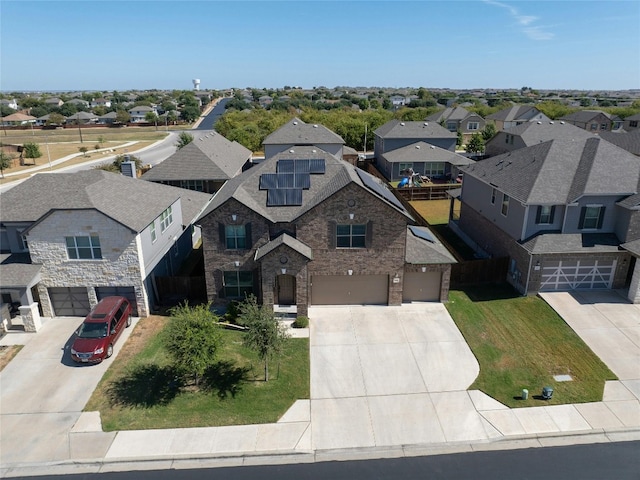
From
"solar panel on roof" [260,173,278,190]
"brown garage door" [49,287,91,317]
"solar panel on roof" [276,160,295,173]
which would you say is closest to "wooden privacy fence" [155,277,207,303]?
"brown garage door" [49,287,91,317]

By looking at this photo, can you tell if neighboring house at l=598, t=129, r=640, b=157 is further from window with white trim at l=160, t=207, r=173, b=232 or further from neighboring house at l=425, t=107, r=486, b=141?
window with white trim at l=160, t=207, r=173, b=232

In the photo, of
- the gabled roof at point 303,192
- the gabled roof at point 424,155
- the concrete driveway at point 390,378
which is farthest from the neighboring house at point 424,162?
the concrete driveway at point 390,378

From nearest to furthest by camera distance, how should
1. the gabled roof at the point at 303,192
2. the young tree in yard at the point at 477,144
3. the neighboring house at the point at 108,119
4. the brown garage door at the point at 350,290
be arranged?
1. the gabled roof at the point at 303,192
2. the brown garage door at the point at 350,290
3. the young tree in yard at the point at 477,144
4. the neighboring house at the point at 108,119

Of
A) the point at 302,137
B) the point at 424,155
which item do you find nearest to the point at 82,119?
the point at 302,137

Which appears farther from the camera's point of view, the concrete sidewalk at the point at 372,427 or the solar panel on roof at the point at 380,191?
the solar panel on roof at the point at 380,191

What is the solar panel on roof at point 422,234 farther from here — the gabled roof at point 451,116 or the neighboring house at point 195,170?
the gabled roof at point 451,116
